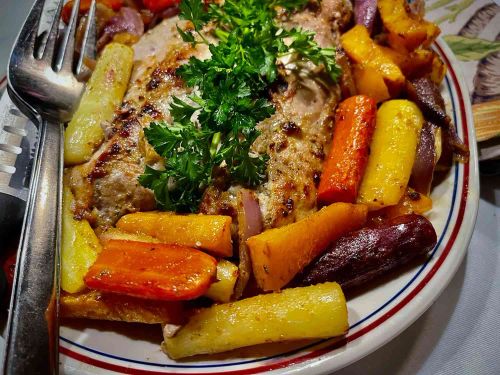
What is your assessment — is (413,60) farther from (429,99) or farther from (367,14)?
(367,14)

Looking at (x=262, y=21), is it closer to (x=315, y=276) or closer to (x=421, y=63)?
(x=421, y=63)

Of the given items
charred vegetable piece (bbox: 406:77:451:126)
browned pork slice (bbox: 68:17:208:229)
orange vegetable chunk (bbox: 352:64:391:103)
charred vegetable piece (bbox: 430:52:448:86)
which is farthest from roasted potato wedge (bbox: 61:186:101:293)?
charred vegetable piece (bbox: 430:52:448:86)

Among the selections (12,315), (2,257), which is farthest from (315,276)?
(2,257)

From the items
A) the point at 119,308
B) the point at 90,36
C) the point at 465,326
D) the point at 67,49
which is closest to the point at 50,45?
the point at 67,49

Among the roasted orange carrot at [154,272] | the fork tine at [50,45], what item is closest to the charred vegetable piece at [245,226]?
the roasted orange carrot at [154,272]

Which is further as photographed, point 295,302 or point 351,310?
point 351,310

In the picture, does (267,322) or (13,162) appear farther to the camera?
(13,162)

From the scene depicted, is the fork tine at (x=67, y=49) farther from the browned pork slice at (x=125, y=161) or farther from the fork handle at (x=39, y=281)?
the fork handle at (x=39, y=281)
